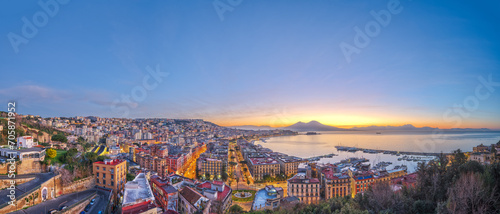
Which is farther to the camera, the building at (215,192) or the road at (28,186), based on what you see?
the building at (215,192)

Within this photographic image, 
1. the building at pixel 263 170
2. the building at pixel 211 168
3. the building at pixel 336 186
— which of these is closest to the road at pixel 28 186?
the building at pixel 211 168

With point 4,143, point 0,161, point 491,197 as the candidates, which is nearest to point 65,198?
point 0,161

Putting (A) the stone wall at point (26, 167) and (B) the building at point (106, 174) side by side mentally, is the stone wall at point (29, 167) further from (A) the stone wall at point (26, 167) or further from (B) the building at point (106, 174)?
(B) the building at point (106, 174)

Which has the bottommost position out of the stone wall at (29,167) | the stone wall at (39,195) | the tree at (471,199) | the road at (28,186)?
the stone wall at (39,195)

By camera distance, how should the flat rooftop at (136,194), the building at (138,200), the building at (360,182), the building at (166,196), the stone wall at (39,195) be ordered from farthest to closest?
the building at (360,182), the building at (166,196), the flat rooftop at (136,194), the building at (138,200), the stone wall at (39,195)

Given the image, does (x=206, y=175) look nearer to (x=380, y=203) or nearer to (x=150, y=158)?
(x=150, y=158)

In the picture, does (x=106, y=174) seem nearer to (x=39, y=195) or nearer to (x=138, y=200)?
(x=39, y=195)

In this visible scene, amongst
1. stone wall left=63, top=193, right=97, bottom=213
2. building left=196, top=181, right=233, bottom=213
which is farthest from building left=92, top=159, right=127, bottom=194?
building left=196, top=181, right=233, bottom=213
